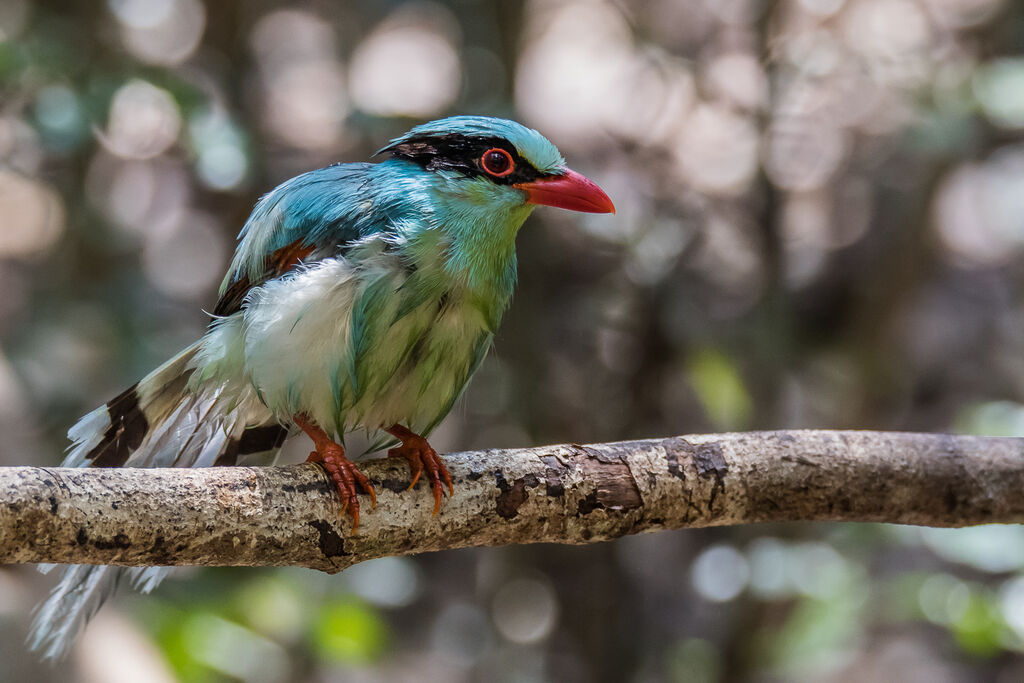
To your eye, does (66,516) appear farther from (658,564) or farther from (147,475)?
(658,564)

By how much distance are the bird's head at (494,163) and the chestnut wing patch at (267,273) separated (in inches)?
16.1

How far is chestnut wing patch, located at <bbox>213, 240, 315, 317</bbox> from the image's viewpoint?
2.52m

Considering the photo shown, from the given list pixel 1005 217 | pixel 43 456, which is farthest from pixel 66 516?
pixel 1005 217

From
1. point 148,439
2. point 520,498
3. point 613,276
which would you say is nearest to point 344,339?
point 520,498

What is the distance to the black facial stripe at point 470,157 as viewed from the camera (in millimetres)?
2559

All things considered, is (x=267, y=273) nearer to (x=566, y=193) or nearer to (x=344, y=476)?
(x=344, y=476)

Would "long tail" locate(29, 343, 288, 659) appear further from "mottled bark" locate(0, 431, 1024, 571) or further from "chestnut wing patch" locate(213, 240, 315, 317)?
"mottled bark" locate(0, 431, 1024, 571)

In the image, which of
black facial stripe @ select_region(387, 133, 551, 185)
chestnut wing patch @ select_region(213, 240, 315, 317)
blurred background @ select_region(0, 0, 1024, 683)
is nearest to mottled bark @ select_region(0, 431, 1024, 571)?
blurred background @ select_region(0, 0, 1024, 683)

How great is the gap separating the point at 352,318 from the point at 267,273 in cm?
39

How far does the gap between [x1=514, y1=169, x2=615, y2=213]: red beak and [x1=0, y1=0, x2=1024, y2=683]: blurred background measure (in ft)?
4.30

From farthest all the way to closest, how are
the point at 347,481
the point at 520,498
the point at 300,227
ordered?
the point at 300,227, the point at 520,498, the point at 347,481

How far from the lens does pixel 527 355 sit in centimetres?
458

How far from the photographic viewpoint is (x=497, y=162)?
257 centimetres

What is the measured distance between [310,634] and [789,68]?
10.8ft
